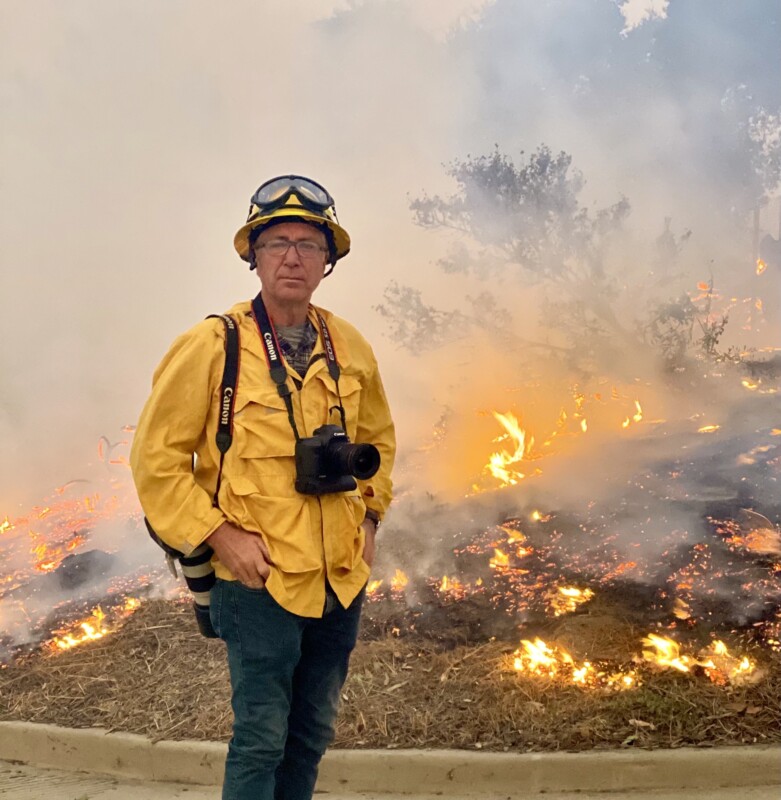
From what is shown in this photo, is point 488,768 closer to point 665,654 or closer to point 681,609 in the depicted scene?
point 665,654

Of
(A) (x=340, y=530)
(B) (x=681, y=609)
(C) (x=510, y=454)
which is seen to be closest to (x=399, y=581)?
(B) (x=681, y=609)

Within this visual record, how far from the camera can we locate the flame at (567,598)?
4188 mm

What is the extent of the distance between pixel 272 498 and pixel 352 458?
258 mm

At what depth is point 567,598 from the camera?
4305 mm

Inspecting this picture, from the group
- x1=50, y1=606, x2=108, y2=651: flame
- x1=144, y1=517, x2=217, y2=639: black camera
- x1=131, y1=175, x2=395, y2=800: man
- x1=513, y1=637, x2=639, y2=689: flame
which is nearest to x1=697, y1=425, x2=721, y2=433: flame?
x1=513, y1=637, x2=639, y2=689: flame

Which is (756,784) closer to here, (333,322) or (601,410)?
(333,322)

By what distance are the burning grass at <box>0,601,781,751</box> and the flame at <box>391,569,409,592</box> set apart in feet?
1.09

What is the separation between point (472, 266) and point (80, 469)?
4745 millimetres

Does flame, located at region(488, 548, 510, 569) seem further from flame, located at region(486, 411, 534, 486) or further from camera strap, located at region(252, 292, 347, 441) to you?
camera strap, located at region(252, 292, 347, 441)

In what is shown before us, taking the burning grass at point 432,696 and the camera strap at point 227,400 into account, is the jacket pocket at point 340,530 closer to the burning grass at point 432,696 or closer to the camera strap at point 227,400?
the camera strap at point 227,400

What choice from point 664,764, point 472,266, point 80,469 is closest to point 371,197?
point 472,266

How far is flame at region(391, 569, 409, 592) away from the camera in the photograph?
4.76 meters

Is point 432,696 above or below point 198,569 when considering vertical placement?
below

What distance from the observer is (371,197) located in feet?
27.5
